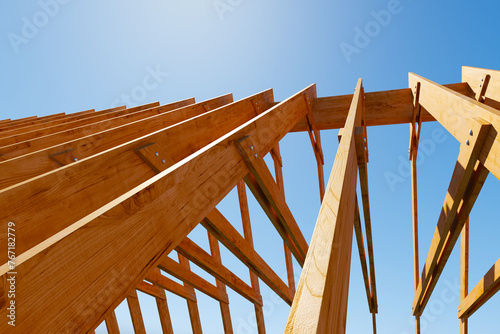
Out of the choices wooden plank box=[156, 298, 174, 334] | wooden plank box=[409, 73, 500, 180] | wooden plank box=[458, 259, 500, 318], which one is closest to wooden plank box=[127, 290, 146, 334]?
wooden plank box=[156, 298, 174, 334]

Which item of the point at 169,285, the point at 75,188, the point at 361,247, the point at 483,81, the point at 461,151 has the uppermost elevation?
the point at 483,81

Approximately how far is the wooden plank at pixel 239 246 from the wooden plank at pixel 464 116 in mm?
1514

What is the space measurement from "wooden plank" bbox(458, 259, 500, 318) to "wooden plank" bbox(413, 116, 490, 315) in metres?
0.37

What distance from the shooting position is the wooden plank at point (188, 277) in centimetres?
288

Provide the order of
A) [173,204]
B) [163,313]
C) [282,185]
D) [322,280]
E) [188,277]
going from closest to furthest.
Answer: [322,280]
[173,204]
[188,277]
[282,185]
[163,313]

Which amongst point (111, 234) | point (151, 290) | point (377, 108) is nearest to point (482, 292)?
point (377, 108)

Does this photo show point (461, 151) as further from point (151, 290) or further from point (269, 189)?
point (151, 290)

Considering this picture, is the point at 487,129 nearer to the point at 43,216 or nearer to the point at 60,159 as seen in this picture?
the point at 43,216

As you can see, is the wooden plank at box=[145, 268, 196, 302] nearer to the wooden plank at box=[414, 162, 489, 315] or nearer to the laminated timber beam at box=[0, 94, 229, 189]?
the laminated timber beam at box=[0, 94, 229, 189]

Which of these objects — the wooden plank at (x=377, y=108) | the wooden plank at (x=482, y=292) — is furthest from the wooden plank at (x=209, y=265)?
the wooden plank at (x=482, y=292)

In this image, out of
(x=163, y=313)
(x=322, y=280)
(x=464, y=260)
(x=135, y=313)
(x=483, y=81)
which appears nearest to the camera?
(x=322, y=280)

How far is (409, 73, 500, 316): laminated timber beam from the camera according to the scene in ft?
4.77

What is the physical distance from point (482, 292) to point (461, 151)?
1.65 m

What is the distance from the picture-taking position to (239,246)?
238 cm
